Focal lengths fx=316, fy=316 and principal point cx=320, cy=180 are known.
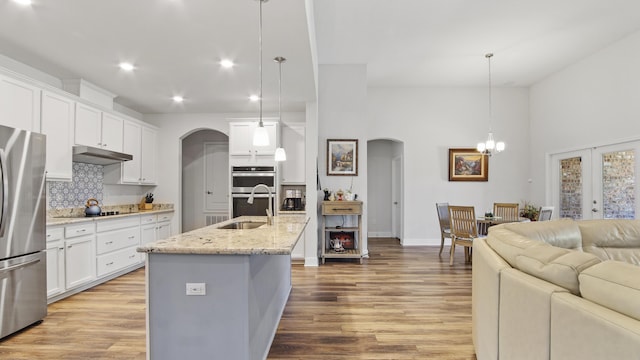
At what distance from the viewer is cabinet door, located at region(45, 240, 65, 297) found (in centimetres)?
321

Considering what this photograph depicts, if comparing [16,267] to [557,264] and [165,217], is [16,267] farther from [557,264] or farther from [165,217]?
[557,264]

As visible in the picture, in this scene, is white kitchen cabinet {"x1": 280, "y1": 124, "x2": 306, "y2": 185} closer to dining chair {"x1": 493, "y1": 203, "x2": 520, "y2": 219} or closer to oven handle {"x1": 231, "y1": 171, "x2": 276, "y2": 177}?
oven handle {"x1": 231, "y1": 171, "x2": 276, "y2": 177}

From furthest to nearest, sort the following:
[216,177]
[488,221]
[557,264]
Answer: [216,177], [488,221], [557,264]

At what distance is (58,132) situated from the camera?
3.59 meters

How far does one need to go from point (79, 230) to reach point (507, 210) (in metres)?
6.30

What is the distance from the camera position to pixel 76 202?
13.8 feet

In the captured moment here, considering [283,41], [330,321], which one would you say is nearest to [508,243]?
[330,321]

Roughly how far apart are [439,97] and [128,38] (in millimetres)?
5798

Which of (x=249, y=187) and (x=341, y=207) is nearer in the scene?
(x=341, y=207)

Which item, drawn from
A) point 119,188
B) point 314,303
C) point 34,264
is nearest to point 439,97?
point 314,303

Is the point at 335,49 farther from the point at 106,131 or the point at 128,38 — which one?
the point at 106,131

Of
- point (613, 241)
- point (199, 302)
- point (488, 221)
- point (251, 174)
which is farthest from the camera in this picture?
point (251, 174)

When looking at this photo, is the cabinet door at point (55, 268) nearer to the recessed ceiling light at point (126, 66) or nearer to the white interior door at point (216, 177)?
the recessed ceiling light at point (126, 66)

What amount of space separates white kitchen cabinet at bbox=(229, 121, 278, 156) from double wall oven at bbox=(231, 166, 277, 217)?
0.25 m
